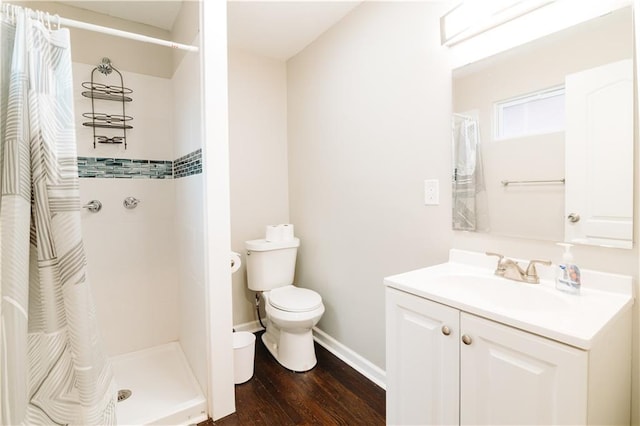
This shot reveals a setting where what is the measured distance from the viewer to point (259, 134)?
8.68 ft

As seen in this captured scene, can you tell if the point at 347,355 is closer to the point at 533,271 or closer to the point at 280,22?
the point at 533,271

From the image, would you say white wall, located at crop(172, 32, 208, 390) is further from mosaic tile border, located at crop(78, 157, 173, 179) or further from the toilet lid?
the toilet lid

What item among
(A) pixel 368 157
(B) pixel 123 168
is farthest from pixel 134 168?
(A) pixel 368 157

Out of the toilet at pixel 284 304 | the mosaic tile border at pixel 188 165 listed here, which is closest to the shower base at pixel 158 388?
the toilet at pixel 284 304

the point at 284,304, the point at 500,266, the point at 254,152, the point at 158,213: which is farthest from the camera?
the point at 254,152

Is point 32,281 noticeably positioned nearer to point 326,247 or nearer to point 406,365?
point 406,365

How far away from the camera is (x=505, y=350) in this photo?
93cm

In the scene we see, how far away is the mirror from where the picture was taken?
1069 millimetres

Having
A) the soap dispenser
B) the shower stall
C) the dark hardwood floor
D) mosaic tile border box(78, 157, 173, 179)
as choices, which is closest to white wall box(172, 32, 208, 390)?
the shower stall

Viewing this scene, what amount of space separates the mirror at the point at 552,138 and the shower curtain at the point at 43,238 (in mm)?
1594

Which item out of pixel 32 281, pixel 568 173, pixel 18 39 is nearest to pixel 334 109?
pixel 568 173

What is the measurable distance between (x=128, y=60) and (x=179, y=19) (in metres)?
0.47

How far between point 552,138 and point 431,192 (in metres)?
0.55

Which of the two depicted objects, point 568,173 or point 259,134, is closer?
point 568,173
